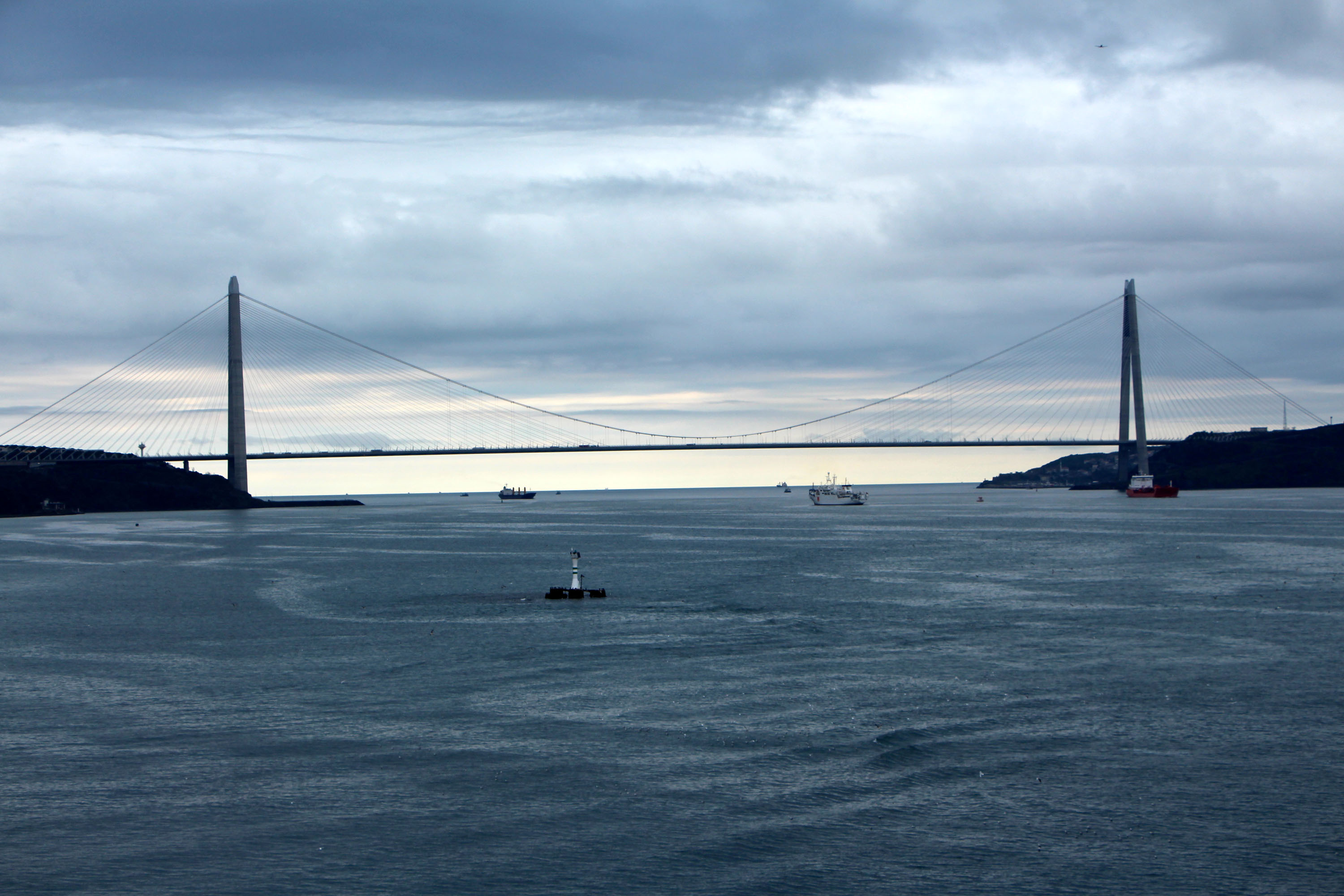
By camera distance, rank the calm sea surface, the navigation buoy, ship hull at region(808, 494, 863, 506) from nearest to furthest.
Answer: the calm sea surface → the navigation buoy → ship hull at region(808, 494, 863, 506)

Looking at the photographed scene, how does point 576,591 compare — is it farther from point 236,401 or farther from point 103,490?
point 103,490

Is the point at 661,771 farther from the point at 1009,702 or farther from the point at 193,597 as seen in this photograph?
the point at 193,597

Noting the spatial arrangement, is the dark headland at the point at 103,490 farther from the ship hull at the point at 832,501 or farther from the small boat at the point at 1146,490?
the small boat at the point at 1146,490

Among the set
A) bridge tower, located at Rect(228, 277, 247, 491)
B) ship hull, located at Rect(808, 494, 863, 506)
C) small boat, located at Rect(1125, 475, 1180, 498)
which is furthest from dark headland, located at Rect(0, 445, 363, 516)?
small boat, located at Rect(1125, 475, 1180, 498)

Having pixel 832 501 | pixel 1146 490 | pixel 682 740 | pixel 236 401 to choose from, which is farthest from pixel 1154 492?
pixel 682 740

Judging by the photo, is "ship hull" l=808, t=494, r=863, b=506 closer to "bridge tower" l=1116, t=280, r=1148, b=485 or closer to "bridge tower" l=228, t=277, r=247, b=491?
"bridge tower" l=1116, t=280, r=1148, b=485

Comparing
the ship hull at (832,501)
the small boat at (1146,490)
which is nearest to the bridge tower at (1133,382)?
the small boat at (1146,490)
